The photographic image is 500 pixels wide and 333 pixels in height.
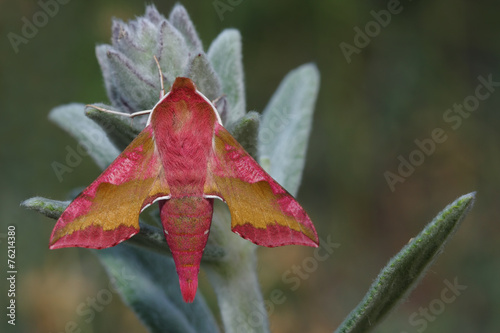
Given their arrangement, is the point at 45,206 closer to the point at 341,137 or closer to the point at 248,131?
the point at 248,131

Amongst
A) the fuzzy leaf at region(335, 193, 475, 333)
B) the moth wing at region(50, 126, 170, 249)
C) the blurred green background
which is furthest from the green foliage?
the blurred green background

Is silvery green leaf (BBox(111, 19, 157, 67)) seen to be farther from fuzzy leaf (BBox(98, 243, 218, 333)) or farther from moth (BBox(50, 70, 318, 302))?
fuzzy leaf (BBox(98, 243, 218, 333))

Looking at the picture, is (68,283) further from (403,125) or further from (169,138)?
(403,125)

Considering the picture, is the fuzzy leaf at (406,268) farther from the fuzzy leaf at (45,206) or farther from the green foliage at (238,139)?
the fuzzy leaf at (45,206)

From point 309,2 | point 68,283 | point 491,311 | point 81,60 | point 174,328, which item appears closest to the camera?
point 174,328

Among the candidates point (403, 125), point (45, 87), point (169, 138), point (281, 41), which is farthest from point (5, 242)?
point (403, 125)

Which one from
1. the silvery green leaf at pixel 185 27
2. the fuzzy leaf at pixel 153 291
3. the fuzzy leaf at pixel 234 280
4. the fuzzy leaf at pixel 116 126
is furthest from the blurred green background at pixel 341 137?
the silvery green leaf at pixel 185 27
